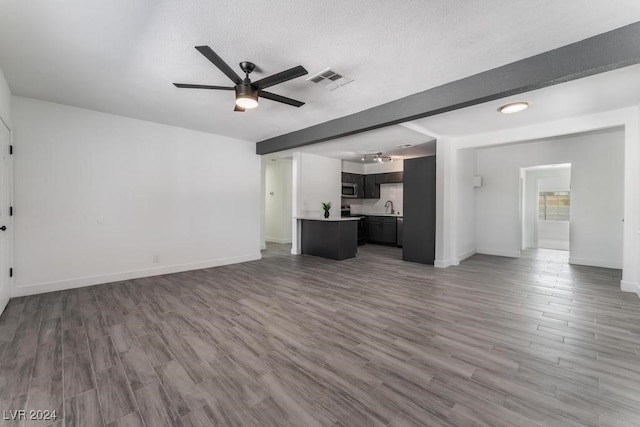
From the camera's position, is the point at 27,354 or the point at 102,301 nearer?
the point at 27,354

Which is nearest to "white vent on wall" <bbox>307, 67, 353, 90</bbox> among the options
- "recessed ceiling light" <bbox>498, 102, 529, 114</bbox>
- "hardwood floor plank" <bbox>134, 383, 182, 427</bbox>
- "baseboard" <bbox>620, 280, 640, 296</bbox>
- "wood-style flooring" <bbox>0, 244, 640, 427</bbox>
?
"recessed ceiling light" <bbox>498, 102, 529, 114</bbox>

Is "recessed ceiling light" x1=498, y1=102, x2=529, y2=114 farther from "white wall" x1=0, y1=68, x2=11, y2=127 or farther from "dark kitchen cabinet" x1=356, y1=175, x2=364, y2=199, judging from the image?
"white wall" x1=0, y1=68, x2=11, y2=127

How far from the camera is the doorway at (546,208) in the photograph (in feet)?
26.3

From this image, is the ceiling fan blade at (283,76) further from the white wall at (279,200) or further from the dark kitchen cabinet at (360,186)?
the dark kitchen cabinet at (360,186)

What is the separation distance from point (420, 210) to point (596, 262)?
146 inches

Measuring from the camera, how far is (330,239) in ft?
20.3

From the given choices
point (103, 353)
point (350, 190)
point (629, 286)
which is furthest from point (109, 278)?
point (629, 286)

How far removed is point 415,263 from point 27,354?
5.76m

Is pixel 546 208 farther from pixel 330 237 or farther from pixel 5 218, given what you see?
pixel 5 218

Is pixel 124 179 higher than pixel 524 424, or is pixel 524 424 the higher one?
pixel 124 179

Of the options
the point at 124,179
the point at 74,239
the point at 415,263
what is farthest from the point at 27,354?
the point at 415,263

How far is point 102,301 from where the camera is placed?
3436mm

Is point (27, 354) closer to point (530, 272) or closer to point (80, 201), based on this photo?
point (80, 201)

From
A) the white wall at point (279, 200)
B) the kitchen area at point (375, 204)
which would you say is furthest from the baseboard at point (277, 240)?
the kitchen area at point (375, 204)
